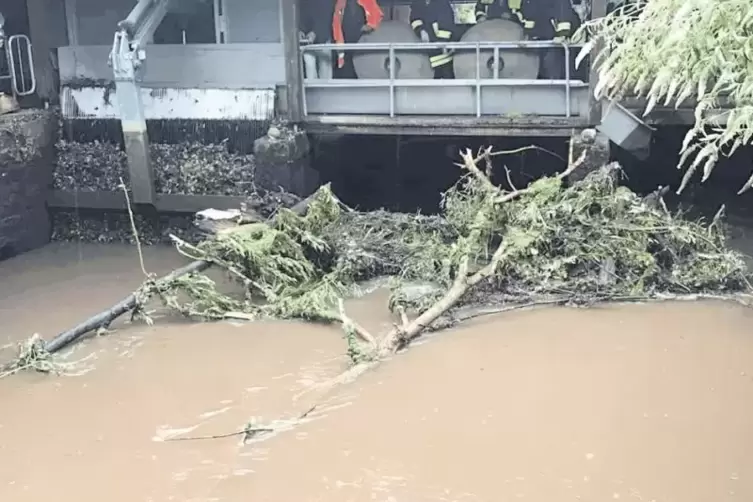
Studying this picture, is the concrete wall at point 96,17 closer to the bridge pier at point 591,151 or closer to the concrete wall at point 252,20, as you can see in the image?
the concrete wall at point 252,20

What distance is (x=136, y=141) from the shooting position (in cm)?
1061

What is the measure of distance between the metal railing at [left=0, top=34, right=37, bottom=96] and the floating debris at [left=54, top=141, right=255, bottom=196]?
1008 mm

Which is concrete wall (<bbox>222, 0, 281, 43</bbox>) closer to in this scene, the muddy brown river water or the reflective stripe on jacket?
the reflective stripe on jacket

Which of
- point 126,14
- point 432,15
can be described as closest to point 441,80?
point 432,15

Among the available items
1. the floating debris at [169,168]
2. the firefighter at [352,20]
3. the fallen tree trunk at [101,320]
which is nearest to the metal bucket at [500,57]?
the firefighter at [352,20]

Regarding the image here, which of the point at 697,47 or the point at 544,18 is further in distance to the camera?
the point at 544,18

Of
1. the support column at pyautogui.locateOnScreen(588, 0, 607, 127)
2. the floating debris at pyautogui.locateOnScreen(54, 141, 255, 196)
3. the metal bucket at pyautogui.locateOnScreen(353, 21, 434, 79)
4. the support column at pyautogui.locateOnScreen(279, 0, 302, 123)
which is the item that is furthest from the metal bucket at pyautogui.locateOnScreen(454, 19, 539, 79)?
the floating debris at pyautogui.locateOnScreen(54, 141, 255, 196)

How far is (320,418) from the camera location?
5754mm

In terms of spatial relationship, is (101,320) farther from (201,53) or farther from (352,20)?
(352,20)

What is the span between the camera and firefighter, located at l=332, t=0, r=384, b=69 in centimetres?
1131

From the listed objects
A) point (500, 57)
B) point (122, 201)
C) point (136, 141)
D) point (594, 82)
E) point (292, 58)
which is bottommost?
point (122, 201)

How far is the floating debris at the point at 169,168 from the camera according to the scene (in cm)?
1094

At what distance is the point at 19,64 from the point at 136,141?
256 cm

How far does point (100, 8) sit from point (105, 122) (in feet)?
5.74
